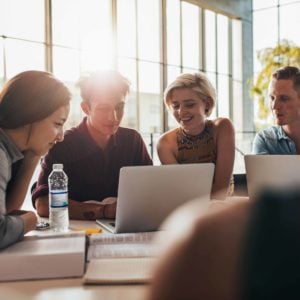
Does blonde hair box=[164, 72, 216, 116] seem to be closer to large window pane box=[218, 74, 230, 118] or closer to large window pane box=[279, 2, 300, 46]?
large window pane box=[279, 2, 300, 46]

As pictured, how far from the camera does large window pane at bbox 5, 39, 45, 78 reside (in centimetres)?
500

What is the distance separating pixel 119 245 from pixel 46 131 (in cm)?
50

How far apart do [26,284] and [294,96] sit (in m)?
1.86

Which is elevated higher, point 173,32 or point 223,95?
point 173,32

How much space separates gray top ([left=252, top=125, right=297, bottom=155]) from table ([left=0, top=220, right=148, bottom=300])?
171cm

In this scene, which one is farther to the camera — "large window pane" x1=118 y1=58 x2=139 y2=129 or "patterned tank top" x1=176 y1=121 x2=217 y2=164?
"large window pane" x1=118 y1=58 x2=139 y2=129

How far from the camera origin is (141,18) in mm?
7285

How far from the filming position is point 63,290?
0.89m

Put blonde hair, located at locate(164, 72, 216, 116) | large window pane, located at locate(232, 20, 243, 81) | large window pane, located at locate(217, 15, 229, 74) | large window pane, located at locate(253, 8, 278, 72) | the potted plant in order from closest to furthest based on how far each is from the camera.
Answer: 1. blonde hair, located at locate(164, 72, 216, 116)
2. the potted plant
3. large window pane, located at locate(253, 8, 278, 72)
4. large window pane, located at locate(217, 15, 229, 74)
5. large window pane, located at locate(232, 20, 243, 81)

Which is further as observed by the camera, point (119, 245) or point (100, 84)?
point (100, 84)

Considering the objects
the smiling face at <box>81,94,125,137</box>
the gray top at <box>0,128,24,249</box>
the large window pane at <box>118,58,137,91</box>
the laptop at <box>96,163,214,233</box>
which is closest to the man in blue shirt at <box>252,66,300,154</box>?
the smiling face at <box>81,94,125,137</box>

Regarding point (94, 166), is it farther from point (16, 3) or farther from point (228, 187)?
point (16, 3)

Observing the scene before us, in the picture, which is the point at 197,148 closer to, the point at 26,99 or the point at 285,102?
the point at 285,102

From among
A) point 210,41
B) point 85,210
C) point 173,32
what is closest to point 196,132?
point 85,210
